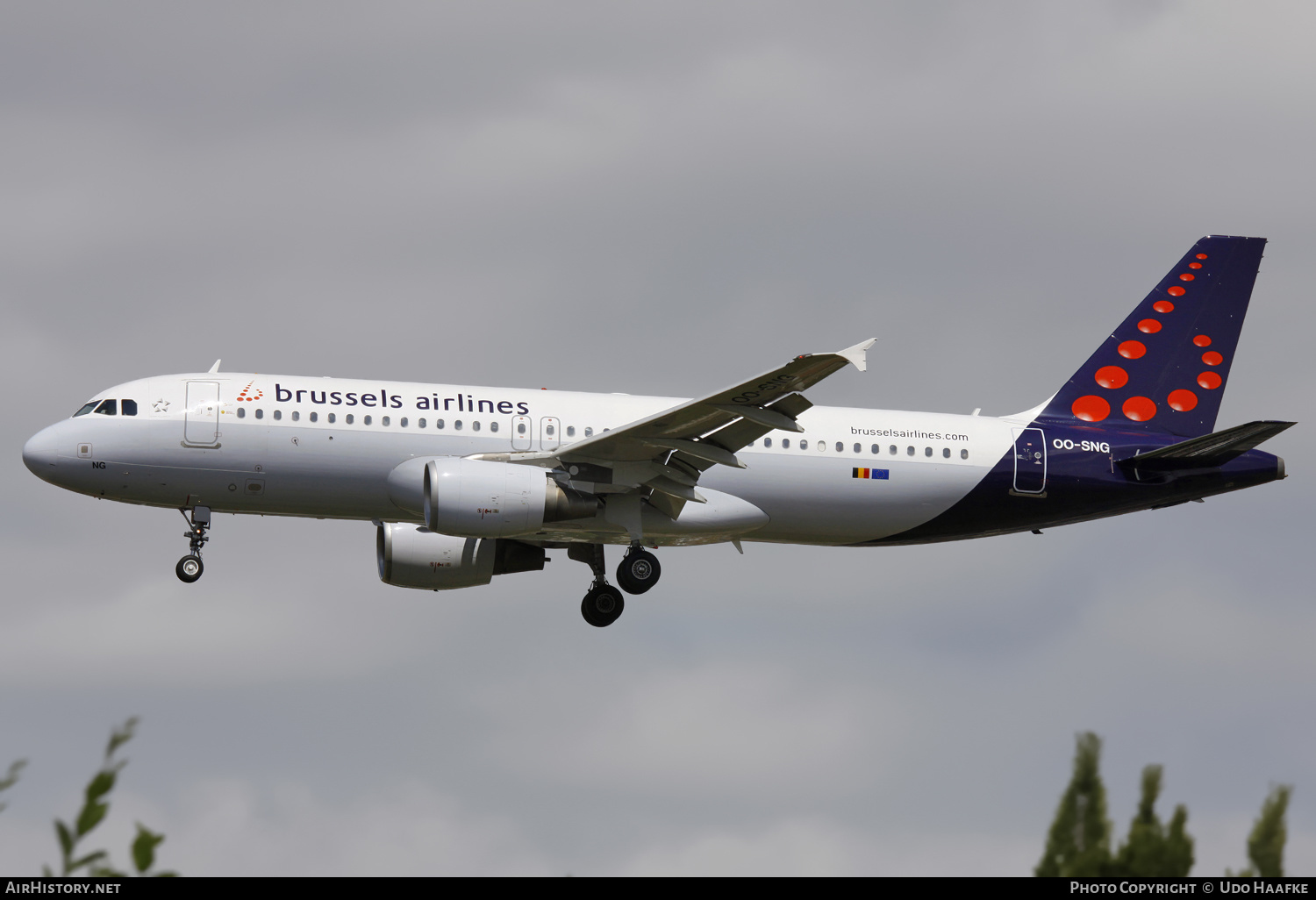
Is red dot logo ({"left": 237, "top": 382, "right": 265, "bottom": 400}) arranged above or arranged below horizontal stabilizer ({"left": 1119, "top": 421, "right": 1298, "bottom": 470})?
above

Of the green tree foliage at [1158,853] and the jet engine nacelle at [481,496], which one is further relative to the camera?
the jet engine nacelle at [481,496]

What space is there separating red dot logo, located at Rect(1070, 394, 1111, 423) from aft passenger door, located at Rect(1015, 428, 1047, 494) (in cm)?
237

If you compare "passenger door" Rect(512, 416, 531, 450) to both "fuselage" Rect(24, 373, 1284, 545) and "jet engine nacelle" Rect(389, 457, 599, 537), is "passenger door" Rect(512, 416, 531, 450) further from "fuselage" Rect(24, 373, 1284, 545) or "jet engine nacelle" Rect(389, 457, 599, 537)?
"jet engine nacelle" Rect(389, 457, 599, 537)

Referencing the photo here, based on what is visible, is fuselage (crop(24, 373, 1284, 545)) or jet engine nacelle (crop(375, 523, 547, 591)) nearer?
fuselage (crop(24, 373, 1284, 545))

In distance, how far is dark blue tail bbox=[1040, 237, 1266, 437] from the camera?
3894cm

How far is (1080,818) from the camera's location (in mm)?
14453

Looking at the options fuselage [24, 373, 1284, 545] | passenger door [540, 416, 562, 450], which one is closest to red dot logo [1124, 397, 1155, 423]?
fuselage [24, 373, 1284, 545]

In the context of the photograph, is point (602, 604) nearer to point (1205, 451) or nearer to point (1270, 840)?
point (1205, 451)

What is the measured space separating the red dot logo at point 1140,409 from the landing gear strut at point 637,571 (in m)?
13.1

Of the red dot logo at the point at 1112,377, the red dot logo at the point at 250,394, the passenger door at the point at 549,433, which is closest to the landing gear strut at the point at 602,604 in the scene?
the passenger door at the point at 549,433

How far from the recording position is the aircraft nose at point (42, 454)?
3328 centimetres

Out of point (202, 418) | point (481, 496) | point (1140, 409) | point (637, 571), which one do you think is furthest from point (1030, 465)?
point (202, 418)

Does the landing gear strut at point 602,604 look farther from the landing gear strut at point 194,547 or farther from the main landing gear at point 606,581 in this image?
the landing gear strut at point 194,547

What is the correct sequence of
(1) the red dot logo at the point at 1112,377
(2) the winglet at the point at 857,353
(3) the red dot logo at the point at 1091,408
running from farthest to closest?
(1) the red dot logo at the point at 1112,377 → (3) the red dot logo at the point at 1091,408 → (2) the winglet at the point at 857,353
